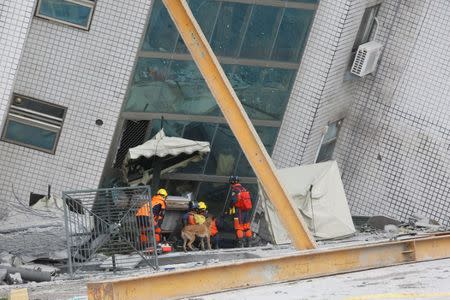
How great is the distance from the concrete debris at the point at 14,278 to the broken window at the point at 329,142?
23.6 ft

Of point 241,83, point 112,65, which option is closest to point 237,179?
point 241,83

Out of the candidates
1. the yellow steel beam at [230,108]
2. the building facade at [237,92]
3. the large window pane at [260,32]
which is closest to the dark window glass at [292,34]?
the building facade at [237,92]

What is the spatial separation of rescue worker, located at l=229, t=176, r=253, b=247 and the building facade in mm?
340

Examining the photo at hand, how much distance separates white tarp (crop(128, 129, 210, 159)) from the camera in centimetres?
2345

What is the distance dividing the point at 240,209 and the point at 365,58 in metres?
3.32

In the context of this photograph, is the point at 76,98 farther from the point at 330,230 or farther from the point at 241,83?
the point at 330,230

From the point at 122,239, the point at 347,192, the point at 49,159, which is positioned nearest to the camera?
the point at 122,239

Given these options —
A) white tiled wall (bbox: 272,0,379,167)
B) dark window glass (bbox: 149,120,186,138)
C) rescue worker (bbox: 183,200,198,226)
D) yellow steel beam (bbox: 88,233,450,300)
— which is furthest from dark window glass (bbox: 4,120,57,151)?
yellow steel beam (bbox: 88,233,450,300)

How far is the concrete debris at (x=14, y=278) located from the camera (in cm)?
2042

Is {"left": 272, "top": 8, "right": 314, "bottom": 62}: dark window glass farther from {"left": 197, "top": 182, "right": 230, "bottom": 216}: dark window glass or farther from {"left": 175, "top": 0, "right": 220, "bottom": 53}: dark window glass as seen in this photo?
{"left": 197, "top": 182, "right": 230, "bottom": 216}: dark window glass

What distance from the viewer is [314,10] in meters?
24.3

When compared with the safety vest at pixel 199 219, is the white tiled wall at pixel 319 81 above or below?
above

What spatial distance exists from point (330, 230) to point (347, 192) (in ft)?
7.34

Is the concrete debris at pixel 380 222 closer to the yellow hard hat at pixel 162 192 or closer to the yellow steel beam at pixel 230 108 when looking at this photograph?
the yellow hard hat at pixel 162 192
